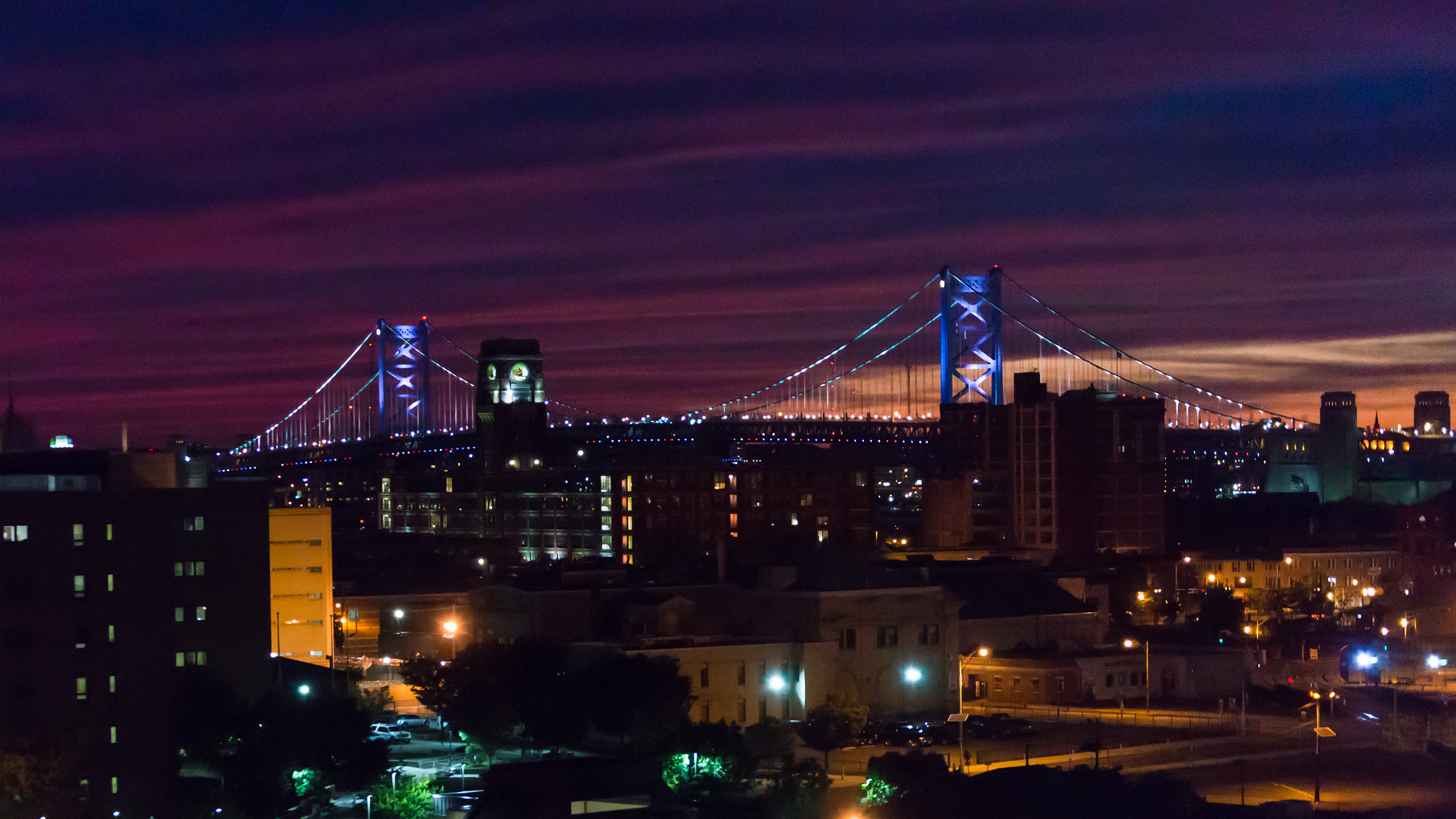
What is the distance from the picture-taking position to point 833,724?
122ft

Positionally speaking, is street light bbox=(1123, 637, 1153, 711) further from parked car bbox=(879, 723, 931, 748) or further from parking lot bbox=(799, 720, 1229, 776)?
parked car bbox=(879, 723, 931, 748)

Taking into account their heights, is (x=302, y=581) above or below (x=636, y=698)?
above

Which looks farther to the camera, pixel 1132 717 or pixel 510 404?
pixel 510 404

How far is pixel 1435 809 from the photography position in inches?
1216

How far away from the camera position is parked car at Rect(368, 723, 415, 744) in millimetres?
37469

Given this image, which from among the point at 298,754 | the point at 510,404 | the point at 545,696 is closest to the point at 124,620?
the point at 298,754

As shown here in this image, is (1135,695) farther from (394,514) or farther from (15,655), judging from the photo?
(394,514)

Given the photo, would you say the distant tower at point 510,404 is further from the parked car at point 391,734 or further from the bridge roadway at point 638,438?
the parked car at point 391,734

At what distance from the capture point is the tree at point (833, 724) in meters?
36.4

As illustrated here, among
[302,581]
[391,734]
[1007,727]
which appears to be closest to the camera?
[391,734]

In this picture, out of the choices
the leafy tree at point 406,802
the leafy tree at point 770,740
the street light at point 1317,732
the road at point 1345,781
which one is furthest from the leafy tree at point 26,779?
the street light at point 1317,732

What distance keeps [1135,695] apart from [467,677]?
1662 centimetres

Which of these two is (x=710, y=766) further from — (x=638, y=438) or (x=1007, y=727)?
(x=638, y=438)

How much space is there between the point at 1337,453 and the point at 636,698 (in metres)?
97.0
